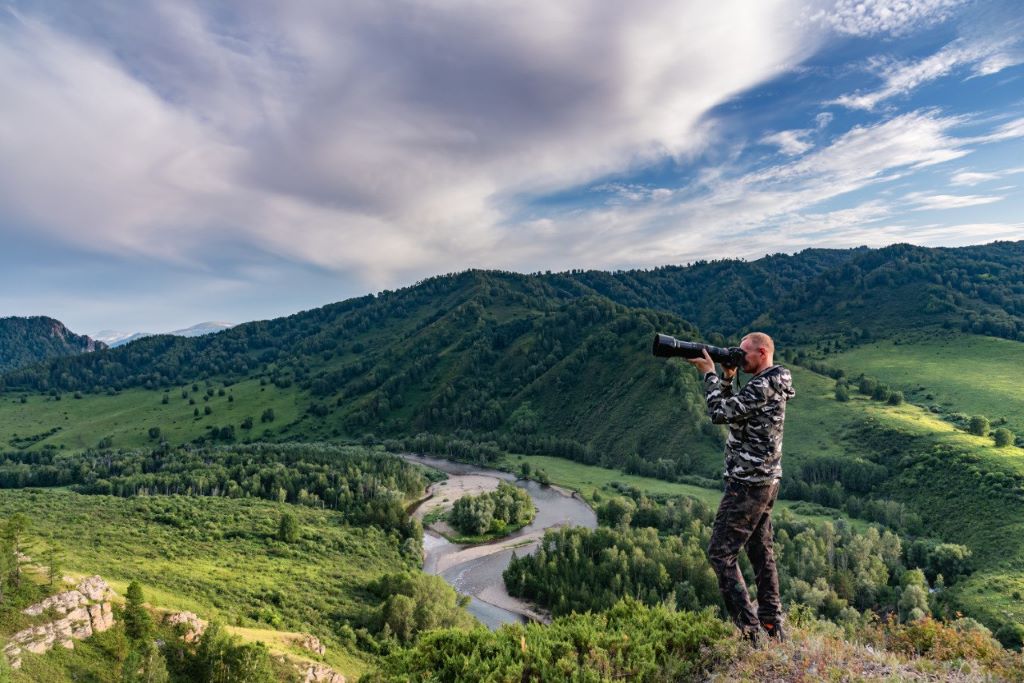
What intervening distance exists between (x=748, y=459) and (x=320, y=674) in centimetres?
3759

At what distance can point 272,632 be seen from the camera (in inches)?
1640

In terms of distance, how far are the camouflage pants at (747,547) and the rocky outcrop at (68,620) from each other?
119 ft

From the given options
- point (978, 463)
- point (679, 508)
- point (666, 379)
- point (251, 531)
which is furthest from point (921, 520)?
point (251, 531)

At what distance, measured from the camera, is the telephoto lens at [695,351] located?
397 inches

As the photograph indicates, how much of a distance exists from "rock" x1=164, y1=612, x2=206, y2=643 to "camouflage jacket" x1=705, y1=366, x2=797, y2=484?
40.1 metres

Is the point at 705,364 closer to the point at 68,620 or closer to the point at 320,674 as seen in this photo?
the point at 320,674

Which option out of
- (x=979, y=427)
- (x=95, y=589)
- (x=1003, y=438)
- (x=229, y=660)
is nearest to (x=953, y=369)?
(x=979, y=427)

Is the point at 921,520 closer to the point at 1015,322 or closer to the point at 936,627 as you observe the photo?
the point at 936,627

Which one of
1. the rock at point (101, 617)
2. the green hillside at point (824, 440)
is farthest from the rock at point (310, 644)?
the rock at point (101, 617)

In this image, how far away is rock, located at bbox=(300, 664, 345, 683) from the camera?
3461cm

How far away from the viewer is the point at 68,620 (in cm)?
3088

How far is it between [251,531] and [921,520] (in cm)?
9935

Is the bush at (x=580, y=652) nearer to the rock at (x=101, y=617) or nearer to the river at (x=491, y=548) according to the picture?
the rock at (x=101, y=617)

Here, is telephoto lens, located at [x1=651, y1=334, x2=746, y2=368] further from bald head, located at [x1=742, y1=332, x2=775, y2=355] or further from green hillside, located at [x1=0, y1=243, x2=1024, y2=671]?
green hillside, located at [x1=0, y1=243, x2=1024, y2=671]
